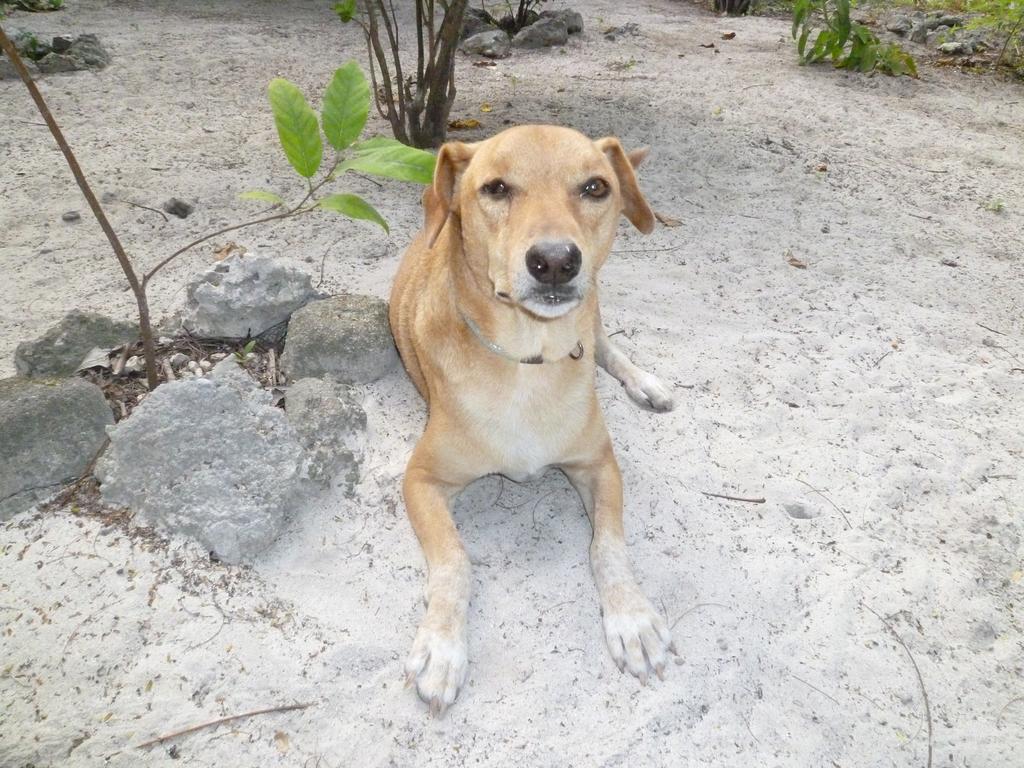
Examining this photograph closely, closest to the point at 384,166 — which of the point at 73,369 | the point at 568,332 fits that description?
the point at 568,332

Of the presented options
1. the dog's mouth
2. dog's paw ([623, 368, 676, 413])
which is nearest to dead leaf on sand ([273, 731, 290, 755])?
the dog's mouth

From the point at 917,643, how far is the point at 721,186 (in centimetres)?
370

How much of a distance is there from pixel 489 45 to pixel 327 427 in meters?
6.55

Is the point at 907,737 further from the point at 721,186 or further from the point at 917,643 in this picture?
the point at 721,186

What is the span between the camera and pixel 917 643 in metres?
2.33

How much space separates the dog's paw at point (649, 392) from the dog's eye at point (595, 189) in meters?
1.19

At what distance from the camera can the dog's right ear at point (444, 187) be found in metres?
2.48

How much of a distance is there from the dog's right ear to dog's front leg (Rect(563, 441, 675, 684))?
112cm

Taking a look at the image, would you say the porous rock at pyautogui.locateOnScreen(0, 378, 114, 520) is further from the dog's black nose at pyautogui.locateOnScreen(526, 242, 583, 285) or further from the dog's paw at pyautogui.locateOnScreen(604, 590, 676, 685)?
the dog's paw at pyautogui.locateOnScreen(604, 590, 676, 685)

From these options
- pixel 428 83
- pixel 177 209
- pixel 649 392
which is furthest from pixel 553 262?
pixel 428 83

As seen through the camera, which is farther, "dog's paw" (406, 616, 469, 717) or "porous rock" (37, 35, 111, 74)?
"porous rock" (37, 35, 111, 74)

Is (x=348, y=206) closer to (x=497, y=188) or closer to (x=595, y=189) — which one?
(x=497, y=188)

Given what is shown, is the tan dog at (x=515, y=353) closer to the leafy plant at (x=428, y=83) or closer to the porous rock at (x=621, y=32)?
the leafy plant at (x=428, y=83)

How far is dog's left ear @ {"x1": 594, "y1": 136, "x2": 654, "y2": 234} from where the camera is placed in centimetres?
265
